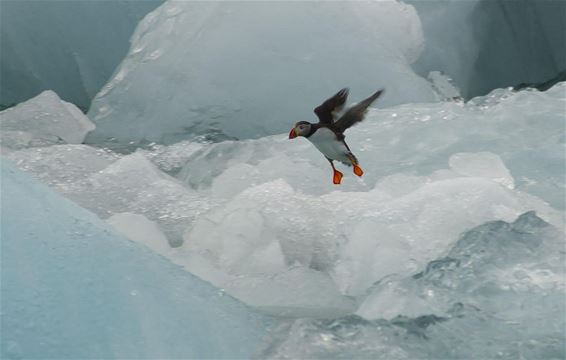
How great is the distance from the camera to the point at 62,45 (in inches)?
181

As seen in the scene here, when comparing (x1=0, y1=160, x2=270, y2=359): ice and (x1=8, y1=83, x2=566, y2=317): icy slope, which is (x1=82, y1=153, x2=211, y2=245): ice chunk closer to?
(x1=8, y1=83, x2=566, y2=317): icy slope

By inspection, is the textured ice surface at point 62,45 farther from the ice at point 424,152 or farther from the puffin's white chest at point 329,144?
the puffin's white chest at point 329,144

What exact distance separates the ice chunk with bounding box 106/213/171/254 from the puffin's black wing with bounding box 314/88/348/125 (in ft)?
2.42

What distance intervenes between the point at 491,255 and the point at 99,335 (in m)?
0.91

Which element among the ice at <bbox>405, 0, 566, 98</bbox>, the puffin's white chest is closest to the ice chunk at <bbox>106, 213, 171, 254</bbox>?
the puffin's white chest

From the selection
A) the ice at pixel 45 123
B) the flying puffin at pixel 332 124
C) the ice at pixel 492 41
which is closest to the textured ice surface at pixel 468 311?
the flying puffin at pixel 332 124

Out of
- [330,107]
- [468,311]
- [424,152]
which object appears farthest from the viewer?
[424,152]

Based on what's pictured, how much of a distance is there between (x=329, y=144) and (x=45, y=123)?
211 centimetres

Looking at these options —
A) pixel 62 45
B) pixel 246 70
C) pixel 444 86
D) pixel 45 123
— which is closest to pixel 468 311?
pixel 246 70

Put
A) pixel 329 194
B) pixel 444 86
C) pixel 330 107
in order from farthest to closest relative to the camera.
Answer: pixel 444 86, pixel 329 194, pixel 330 107

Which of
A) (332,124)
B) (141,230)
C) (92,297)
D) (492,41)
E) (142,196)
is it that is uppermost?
(332,124)

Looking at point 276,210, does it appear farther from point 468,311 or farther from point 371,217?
point 468,311

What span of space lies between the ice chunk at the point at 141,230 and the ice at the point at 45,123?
1.15 meters

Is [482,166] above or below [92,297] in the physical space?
below
